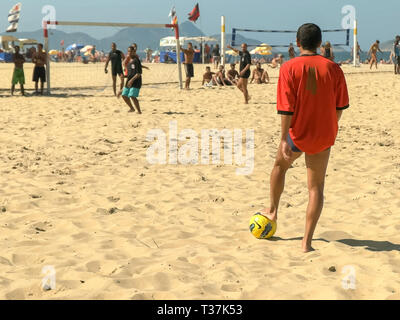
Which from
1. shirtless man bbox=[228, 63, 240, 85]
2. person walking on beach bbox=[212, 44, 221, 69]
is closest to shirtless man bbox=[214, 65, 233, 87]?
shirtless man bbox=[228, 63, 240, 85]

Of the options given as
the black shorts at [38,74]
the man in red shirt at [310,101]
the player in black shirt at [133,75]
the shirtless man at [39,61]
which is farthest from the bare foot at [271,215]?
the black shorts at [38,74]

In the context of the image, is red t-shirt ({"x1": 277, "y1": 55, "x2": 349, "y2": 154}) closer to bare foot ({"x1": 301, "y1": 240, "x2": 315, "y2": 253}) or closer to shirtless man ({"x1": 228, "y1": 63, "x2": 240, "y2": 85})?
bare foot ({"x1": 301, "y1": 240, "x2": 315, "y2": 253})

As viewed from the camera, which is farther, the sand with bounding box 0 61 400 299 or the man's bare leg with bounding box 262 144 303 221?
the man's bare leg with bounding box 262 144 303 221

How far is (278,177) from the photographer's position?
3.53 m

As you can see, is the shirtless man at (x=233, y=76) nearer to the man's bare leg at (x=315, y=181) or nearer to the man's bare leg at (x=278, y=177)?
the man's bare leg at (x=278, y=177)

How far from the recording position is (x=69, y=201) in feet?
15.6

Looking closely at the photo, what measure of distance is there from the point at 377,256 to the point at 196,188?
2260mm

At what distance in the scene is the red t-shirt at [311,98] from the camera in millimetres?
3090

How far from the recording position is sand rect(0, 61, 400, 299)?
290 cm

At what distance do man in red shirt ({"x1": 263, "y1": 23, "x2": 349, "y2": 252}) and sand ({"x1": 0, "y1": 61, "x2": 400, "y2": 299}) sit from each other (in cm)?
71

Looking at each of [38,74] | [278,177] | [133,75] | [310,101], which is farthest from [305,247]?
[38,74]

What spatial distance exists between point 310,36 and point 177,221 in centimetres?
187
